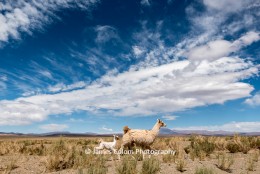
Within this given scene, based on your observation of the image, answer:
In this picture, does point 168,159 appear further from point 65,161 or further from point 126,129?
point 65,161

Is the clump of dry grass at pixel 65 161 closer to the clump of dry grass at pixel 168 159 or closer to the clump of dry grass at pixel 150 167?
the clump of dry grass at pixel 150 167

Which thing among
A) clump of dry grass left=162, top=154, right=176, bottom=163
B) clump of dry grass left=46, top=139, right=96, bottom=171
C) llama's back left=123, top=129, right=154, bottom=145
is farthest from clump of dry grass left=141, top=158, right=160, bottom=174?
llama's back left=123, top=129, right=154, bottom=145

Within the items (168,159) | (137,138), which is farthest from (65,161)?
(168,159)

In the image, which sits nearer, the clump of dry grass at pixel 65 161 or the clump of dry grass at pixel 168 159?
the clump of dry grass at pixel 65 161

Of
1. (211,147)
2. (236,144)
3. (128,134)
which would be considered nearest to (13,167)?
(128,134)

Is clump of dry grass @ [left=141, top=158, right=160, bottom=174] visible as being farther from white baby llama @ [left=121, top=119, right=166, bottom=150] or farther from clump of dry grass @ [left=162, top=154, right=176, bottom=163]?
white baby llama @ [left=121, top=119, right=166, bottom=150]

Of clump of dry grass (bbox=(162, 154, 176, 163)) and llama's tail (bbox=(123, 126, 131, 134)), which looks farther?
llama's tail (bbox=(123, 126, 131, 134))

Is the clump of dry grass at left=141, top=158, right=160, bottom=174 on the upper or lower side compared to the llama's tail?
lower

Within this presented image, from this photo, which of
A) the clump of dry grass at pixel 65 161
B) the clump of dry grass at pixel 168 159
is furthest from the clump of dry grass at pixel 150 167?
the clump of dry grass at pixel 168 159

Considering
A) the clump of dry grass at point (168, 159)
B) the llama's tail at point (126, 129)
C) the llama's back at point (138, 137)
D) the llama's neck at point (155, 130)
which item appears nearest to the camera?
the clump of dry grass at point (168, 159)

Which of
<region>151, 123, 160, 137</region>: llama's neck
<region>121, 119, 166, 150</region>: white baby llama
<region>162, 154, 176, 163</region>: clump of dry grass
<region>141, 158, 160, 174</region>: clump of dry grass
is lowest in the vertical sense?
<region>141, 158, 160, 174</region>: clump of dry grass

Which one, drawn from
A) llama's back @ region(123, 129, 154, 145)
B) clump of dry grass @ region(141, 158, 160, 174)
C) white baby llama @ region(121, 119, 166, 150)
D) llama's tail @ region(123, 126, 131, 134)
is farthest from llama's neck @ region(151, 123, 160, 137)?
clump of dry grass @ region(141, 158, 160, 174)

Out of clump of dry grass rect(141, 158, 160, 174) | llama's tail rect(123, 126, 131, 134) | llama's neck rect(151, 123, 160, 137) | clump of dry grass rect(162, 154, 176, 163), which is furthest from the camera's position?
llama's neck rect(151, 123, 160, 137)

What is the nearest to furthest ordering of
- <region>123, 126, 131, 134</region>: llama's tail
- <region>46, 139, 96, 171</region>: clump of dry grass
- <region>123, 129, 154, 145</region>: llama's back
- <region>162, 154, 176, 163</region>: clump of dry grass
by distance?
<region>46, 139, 96, 171</region>: clump of dry grass
<region>162, 154, 176, 163</region>: clump of dry grass
<region>123, 129, 154, 145</region>: llama's back
<region>123, 126, 131, 134</region>: llama's tail
